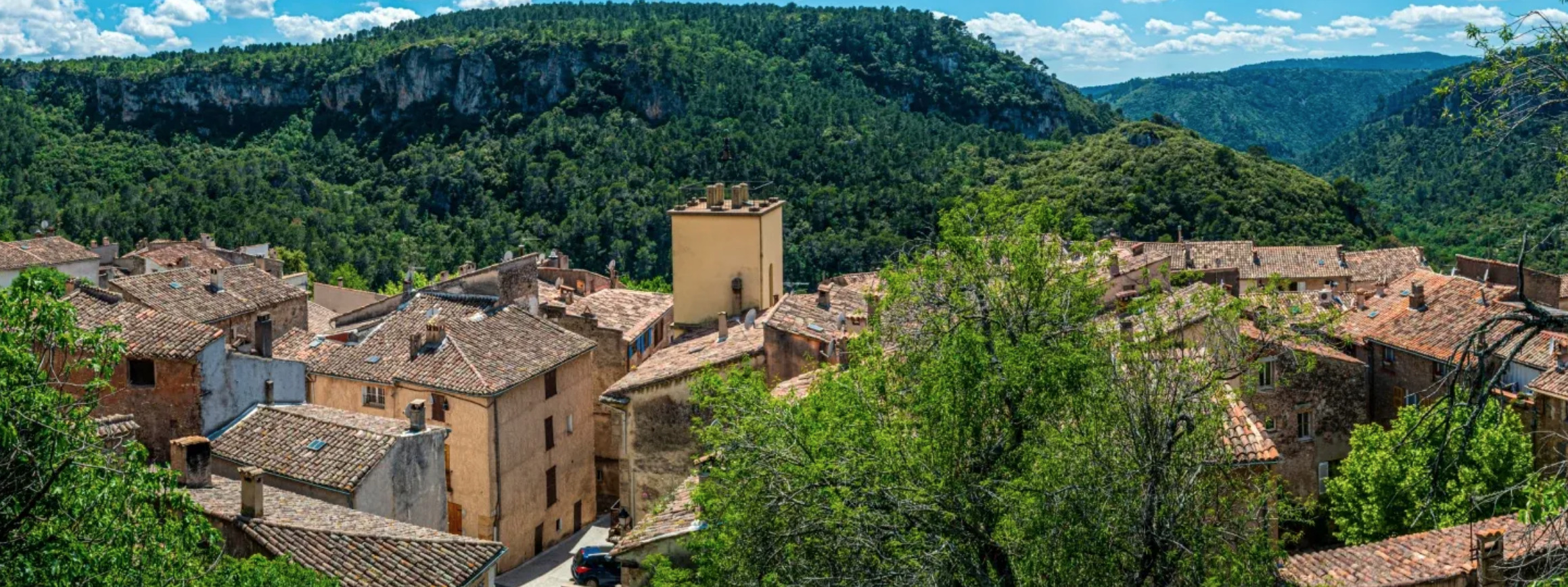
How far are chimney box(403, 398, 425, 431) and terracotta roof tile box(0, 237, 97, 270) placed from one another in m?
31.2

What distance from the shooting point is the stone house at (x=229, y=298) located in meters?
40.1

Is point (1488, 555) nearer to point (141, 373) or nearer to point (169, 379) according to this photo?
point (169, 379)

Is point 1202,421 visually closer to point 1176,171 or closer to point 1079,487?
point 1079,487

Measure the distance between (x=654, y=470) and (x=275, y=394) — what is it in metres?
9.58

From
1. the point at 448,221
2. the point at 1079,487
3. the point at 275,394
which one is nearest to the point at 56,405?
the point at 1079,487

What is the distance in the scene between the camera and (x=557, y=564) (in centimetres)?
3728

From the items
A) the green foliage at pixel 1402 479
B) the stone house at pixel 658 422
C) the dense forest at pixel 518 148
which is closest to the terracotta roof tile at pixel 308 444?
the stone house at pixel 658 422

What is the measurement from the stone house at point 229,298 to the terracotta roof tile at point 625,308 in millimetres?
8470

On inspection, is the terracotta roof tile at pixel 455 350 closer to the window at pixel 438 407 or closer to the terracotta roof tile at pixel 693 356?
the window at pixel 438 407

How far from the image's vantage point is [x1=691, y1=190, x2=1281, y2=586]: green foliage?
611 inches

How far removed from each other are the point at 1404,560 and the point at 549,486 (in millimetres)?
22249

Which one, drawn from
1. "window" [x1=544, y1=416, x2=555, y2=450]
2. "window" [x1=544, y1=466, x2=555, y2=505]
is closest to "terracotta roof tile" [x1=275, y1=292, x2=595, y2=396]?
"window" [x1=544, y1=416, x2=555, y2=450]

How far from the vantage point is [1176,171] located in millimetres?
118250

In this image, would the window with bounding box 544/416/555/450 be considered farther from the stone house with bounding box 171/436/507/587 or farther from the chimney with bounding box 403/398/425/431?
the stone house with bounding box 171/436/507/587
